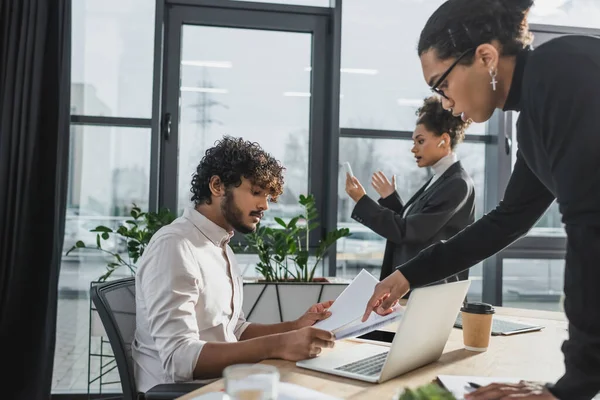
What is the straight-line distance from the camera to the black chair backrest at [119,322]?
135cm

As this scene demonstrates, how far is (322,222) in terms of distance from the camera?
123 inches

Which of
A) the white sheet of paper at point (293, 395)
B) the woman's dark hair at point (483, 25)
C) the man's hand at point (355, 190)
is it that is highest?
the woman's dark hair at point (483, 25)

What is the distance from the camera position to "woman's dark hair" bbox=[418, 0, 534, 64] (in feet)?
3.42

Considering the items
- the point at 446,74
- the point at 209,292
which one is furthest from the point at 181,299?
the point at 446,74

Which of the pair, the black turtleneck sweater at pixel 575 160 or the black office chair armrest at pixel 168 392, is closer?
the black turtleneck sweater at pixel 575 160

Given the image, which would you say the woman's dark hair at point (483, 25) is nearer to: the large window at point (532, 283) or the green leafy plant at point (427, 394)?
the green leafy plant at point (427, 394)

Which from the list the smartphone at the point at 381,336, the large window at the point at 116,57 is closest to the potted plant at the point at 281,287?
the smartphone at the point at 381,336

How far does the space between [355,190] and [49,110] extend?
4.91 ft

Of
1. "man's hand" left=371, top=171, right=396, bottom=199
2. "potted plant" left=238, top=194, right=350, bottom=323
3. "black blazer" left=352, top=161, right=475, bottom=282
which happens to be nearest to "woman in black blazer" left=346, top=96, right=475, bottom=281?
"black blazer" left=352, top=161, right=475, bottom=282

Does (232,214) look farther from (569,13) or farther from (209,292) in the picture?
(569,13)

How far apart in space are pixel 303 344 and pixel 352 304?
0.19m

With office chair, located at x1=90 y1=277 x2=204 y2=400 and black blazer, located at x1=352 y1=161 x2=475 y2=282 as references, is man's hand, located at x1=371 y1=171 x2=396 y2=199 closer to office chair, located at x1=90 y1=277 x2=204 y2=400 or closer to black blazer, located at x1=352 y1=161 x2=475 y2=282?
black blazer, located at x1=352 y1=161 x2=475 y2=282

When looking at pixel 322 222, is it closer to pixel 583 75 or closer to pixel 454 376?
pixel 454 376

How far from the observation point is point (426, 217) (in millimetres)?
2279
